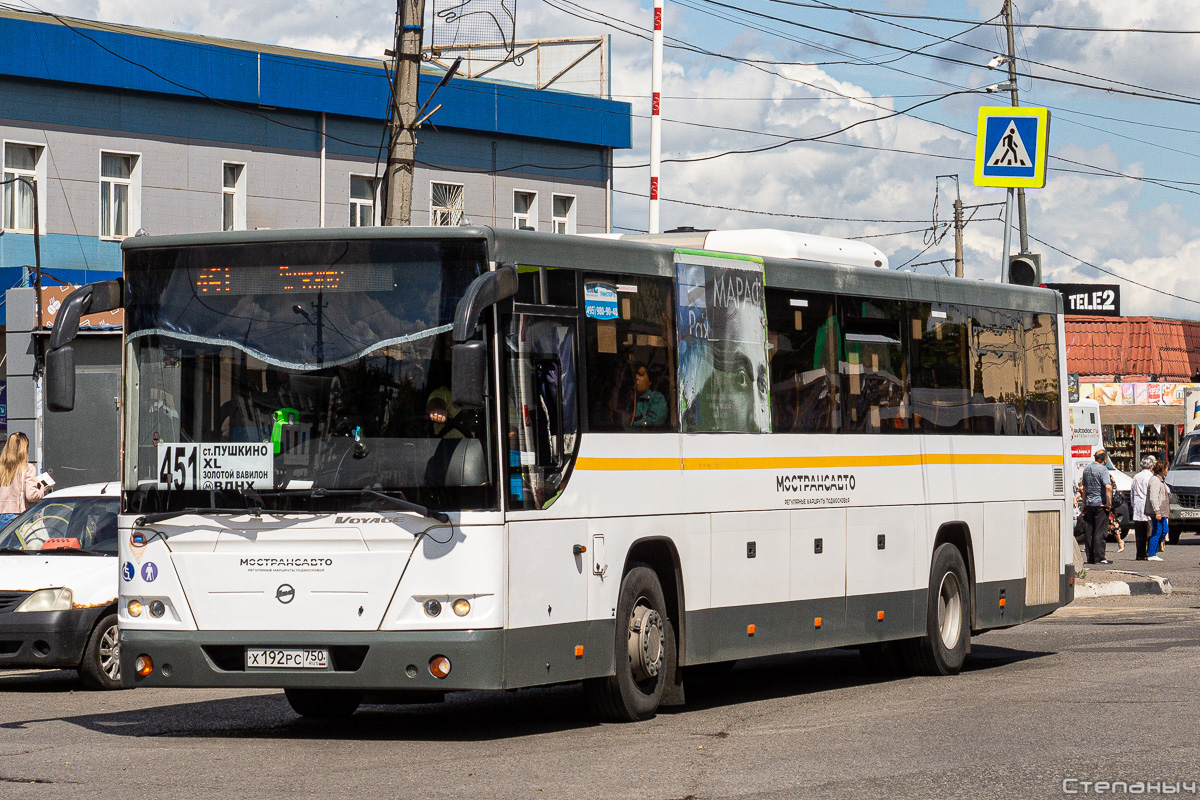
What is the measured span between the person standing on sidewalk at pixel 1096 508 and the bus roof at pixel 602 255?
15673mm

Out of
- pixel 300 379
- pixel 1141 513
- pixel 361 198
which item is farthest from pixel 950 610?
pixel 361 198

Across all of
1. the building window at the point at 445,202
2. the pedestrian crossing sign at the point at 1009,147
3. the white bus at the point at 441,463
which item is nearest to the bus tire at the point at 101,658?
the white bus at the point at 441,463

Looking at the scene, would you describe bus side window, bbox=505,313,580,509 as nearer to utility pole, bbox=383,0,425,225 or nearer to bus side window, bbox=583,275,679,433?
bus side window, bbox=583,275,679,433

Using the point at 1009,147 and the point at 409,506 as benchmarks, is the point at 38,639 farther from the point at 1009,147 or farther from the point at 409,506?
the point at 1009,147

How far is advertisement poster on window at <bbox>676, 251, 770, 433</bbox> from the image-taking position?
38.0 feet

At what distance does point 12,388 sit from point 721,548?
17375 millimetres

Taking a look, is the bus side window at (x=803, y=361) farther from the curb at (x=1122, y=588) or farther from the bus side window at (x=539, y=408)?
the curb at (x=1122, y=588)

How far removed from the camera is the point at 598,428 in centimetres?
1065

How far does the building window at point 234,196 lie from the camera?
36.8 m

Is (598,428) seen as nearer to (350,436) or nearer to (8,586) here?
(350,436)

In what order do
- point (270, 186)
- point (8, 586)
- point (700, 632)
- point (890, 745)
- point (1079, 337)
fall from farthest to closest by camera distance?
point (1079, 337) < point (270, 186) < point (8, 586) < point (700, 632) < point (890, 745)

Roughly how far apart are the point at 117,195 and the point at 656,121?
45.0 feet

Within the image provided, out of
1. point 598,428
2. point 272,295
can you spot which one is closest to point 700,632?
point 598,428

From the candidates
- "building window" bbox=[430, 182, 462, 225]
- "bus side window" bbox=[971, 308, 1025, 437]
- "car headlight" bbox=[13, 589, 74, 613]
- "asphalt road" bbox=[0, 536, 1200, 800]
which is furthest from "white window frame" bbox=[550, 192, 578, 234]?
"car headlight" bbox=[13, 589, 74, 613]
